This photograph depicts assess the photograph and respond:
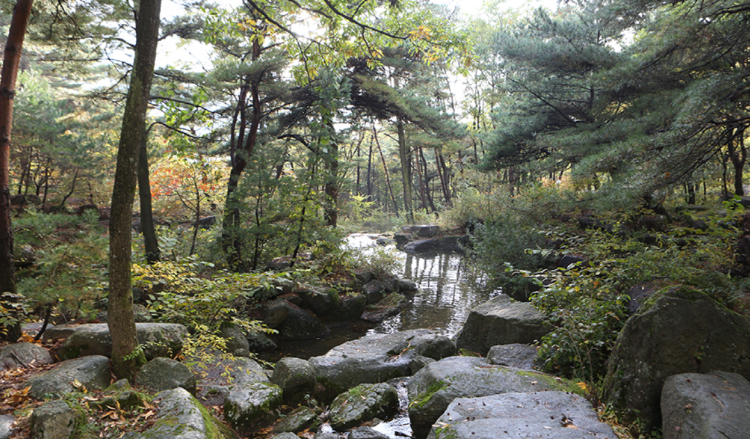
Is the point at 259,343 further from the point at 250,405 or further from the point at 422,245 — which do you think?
the point at 422,245

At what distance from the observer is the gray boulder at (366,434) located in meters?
3.46

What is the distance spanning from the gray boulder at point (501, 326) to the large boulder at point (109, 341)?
4.10 m

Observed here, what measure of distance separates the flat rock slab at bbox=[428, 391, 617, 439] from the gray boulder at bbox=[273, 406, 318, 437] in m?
1.55

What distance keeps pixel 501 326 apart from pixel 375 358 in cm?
188

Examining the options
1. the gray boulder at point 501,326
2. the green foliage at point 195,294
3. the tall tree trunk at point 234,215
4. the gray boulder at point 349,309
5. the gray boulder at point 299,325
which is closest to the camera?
the green foliage at point 195,294

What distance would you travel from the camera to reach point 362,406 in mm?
3957

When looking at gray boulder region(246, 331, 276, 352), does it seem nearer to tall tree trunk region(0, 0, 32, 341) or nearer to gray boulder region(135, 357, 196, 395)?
gray boulder region(135, 357, 196, 395)

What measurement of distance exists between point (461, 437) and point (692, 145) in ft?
15.1

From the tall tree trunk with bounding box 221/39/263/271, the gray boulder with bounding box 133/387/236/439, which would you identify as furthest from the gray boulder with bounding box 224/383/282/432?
the tall tree trunk with bounding box 221/39/263/271

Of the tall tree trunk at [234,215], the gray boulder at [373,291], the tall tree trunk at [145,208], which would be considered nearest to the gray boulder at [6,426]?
the tall tree trunk at [234,215]

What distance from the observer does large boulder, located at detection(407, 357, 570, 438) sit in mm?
3412

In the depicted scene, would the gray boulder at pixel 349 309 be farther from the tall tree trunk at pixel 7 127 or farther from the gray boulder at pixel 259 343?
the tall tree trunk at pixel 7 127

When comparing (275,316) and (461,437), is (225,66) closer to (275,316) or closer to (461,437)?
(275,316)

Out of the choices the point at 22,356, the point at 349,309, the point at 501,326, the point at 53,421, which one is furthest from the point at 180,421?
the point at 349,309
